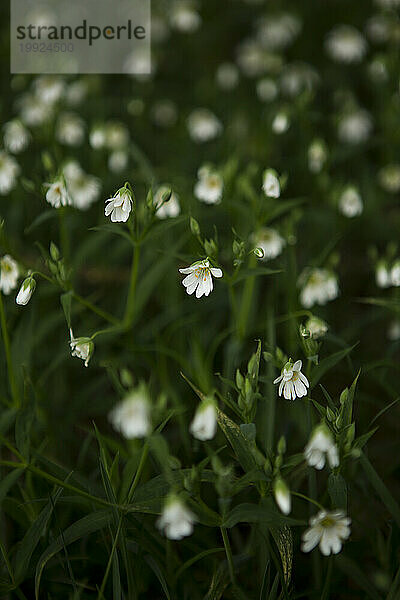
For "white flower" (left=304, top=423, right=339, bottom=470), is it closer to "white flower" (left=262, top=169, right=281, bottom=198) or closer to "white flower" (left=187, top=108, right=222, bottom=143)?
"white flower" (left=262, top=169, right=281, bottom=198)

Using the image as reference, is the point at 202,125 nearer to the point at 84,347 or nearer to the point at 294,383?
the point at 84,347

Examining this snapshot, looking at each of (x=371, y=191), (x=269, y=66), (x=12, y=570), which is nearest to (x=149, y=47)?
(x=269, y=66)

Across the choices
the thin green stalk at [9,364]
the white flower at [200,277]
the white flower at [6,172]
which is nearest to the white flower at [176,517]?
the white flower at [200,277]

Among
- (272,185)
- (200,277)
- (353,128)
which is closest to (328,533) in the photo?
(200,277)

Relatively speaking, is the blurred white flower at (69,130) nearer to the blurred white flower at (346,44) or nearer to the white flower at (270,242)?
the white flower at (270,242)

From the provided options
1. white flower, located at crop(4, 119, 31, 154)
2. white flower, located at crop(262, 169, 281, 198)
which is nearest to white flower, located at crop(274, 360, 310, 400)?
white flower, located at crop(262, 169, 281, 198)

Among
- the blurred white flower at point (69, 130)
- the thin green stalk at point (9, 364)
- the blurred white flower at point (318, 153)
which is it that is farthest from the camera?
the blurred white flower at point (69, 130)
